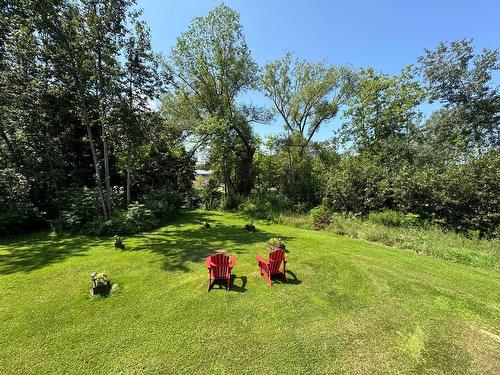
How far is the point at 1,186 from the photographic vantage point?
34.2 ft

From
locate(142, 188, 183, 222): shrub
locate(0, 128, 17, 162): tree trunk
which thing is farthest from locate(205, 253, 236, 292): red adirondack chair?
locate(0, 128, 17, 162): tree trunk

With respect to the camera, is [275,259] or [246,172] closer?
[275,259]

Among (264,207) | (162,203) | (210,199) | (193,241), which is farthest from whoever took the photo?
(210,199)

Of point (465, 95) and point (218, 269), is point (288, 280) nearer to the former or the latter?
point (218, 269)

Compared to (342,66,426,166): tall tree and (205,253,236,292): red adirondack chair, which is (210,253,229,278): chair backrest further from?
(342,66,426,166): tall tree

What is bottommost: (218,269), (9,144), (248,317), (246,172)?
(248,317)

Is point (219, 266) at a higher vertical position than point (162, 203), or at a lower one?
→ lower

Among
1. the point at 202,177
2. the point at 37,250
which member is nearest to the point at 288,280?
the point at 37,250

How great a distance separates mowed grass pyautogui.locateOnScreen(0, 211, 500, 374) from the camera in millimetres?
3363

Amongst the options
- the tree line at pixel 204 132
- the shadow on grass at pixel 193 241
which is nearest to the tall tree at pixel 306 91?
the tree line at pixel 204 132

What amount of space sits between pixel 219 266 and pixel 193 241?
3.77 metres

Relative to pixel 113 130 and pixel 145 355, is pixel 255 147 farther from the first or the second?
pixel 145 355

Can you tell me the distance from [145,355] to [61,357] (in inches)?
44.6

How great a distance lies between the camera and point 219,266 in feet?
17.6
